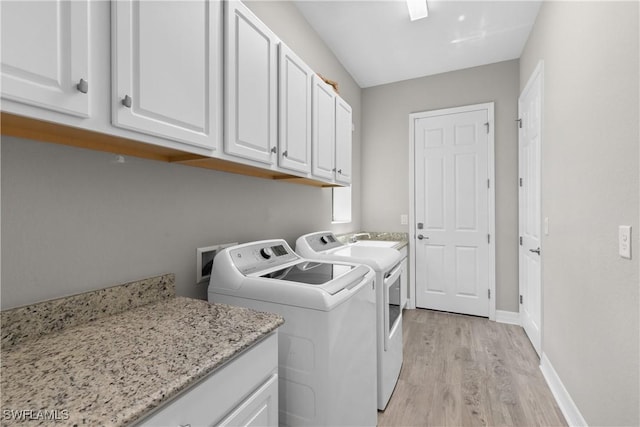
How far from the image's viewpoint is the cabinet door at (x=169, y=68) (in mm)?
810

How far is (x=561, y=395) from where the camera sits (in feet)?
6.15

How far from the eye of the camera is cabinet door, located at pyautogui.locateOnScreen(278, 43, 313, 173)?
5.14 feet

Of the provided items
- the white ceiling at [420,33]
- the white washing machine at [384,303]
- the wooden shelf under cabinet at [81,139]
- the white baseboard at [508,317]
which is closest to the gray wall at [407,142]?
the white baseboard at [508,317]

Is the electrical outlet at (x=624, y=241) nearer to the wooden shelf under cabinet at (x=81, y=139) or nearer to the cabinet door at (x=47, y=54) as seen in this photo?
the wooden shelf under cabinet at (x=81, y=139)

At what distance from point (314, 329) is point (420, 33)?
278cm

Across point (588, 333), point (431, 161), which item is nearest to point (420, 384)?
point (588, 333)

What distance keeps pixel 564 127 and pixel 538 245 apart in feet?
3.40

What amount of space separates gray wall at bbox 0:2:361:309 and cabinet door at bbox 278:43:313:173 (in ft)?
1.16

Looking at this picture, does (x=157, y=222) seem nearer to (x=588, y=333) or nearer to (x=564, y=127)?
(x=588, y=333)

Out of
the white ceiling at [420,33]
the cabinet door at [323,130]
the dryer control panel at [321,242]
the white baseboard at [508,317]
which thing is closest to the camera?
the cabinet door at [323,130]

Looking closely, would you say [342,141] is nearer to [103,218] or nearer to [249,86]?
[249,86]

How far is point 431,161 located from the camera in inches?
140

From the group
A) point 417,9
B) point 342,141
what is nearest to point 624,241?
point 342,141

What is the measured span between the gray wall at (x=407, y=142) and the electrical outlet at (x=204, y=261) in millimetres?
2640
